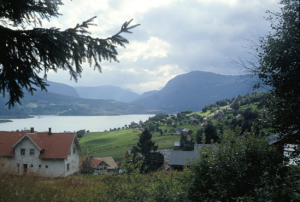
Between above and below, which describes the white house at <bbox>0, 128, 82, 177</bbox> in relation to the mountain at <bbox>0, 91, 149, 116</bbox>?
below

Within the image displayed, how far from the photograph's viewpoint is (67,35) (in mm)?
3730

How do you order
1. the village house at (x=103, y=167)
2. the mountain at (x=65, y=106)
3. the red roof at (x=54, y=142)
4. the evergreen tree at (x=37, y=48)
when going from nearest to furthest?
the evergreen tree at (x=37, y=48) → the village house at (x=103, y=167) → the red roof at (x=54, y=142) → the mountain at (x=65, y=106)

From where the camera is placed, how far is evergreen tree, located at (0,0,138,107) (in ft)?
11.9

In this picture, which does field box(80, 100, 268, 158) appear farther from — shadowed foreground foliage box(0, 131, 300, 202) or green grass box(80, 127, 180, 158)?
shadowed foreground foliage box(0, 131, 300, 202)

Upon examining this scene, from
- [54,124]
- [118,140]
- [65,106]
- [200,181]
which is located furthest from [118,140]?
[200,181]

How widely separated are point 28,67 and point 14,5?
1117mm

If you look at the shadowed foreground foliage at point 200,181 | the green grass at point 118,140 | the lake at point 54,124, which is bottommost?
the green grass at point 118,140

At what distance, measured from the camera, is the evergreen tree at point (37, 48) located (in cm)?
363

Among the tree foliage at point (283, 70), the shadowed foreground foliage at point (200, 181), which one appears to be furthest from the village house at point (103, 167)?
the tree foliage at point (283, 70)

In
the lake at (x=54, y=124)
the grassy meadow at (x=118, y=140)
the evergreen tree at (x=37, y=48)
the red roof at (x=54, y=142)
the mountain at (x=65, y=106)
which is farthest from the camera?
the mountain at (x=65, y=106)

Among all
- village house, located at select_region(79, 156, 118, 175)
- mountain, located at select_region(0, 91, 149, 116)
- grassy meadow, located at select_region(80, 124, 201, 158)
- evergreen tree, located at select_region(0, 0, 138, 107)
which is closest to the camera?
evergreen tree, located at select_region(0, 0, 138, 107)

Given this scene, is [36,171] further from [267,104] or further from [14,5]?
[267,104]

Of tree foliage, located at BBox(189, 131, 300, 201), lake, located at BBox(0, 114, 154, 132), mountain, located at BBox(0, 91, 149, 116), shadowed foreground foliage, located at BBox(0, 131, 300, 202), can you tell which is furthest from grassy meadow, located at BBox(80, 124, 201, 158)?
tree foliage, located at BBox(189, 131, 300, 201)

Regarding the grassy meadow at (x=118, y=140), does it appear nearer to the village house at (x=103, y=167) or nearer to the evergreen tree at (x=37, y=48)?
the village house at (x=103, y=167)
